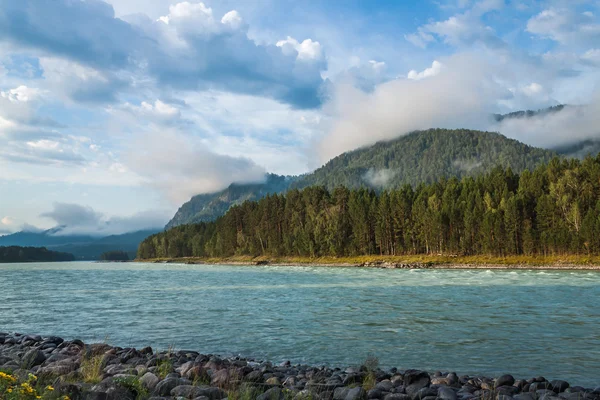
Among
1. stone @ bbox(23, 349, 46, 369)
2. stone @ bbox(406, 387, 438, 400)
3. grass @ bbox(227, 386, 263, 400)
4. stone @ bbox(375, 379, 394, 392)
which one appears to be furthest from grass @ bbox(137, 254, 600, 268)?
stone @ bbox(23, 349, 46, 369)

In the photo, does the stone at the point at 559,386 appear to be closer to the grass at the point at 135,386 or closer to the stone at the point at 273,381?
the stone at the point at 273,381

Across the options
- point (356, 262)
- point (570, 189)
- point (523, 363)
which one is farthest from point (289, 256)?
point (523, 363)

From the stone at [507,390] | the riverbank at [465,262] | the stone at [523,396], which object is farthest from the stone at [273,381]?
the riverbank at [465,262]

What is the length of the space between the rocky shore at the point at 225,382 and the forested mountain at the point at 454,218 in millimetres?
115214

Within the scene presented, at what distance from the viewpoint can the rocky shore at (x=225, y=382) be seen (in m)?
11.7

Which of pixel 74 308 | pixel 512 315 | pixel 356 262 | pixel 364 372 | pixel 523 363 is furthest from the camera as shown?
pixel 356 262

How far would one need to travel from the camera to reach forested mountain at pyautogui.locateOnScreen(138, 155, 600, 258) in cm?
12312

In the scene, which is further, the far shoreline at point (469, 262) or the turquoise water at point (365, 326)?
the far shoreline at point (469, 262)

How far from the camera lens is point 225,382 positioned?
1376 cm

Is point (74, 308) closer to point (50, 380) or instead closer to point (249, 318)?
point (249, 318)

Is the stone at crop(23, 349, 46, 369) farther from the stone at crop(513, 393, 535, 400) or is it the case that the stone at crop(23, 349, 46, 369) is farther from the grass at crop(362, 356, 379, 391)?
the stone at crop(513, 393, 535, 400)

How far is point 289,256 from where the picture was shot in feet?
588

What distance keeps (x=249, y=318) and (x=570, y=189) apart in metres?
121

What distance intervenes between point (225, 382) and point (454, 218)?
13726cm
